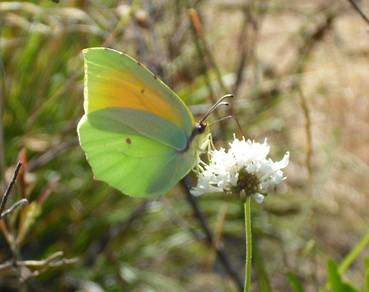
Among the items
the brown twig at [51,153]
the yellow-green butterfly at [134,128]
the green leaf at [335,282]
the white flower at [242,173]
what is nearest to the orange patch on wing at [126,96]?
the yellow-green butterfly at [134,128]

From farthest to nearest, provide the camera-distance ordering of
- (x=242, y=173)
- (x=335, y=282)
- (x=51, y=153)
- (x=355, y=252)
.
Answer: (x=51, y=153), (x=355, y=252), (x=335, y=282), (x=242, y=173)

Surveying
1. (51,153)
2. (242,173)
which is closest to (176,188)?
(51,153)

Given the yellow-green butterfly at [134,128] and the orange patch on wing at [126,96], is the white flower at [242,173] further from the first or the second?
the orange patch on wing at [126,96]

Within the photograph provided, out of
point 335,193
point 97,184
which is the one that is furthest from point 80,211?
point 335,193

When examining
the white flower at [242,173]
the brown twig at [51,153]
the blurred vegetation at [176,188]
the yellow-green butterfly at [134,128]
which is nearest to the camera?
the white flower at [242,173]

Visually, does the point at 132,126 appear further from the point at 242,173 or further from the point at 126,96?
the point at 242,173

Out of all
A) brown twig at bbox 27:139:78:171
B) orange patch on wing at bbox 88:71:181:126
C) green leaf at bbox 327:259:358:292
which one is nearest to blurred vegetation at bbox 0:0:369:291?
brown twig at bbox 27:139:78:171
